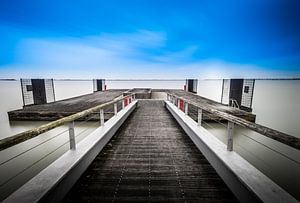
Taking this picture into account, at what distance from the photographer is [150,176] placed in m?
2.20

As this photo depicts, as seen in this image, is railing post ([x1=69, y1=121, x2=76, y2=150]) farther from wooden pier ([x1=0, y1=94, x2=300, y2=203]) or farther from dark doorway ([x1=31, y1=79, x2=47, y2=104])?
dark doorway ([x1=31, y1=79, x2=47, y2=104])

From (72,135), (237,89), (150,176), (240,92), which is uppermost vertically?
(237,89)

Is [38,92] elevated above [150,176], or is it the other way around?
[38,92]

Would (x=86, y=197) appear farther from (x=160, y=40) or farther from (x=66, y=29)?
(x=160, y=40)

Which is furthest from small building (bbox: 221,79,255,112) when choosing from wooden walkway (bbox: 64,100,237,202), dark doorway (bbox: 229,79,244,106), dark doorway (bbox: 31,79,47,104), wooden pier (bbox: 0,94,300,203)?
dark doorway (bbox: 31,79,47,104)

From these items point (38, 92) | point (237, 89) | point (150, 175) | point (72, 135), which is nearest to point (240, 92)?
point (237, 89)

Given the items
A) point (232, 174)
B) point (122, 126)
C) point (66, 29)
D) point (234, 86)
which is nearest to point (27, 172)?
point (122, 126)

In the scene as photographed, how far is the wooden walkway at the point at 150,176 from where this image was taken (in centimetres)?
181

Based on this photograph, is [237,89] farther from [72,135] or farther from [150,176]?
[72,135]

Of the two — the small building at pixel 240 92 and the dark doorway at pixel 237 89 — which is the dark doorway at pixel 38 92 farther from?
the dark doorway at pixel 237 89

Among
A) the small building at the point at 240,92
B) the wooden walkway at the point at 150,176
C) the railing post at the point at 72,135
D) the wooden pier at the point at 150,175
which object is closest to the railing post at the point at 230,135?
the wooden pier at the point at 150,175

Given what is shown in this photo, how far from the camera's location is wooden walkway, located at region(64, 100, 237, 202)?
1.81 meters

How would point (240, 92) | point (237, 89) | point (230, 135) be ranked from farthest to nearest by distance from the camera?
1. point (237, 89)
2. point (240, 92)
3. point (230, 135)

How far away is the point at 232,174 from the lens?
5.84ft
